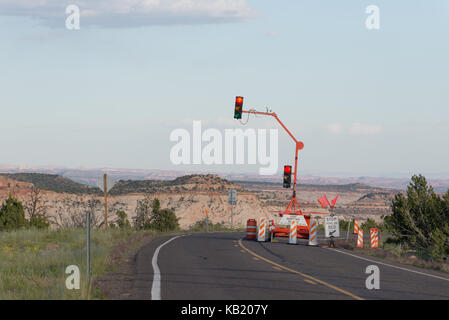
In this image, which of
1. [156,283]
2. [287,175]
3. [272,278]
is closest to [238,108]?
[287,175]

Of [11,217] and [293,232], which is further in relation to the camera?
[11,217]

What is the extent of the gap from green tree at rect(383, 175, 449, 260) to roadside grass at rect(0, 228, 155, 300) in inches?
467

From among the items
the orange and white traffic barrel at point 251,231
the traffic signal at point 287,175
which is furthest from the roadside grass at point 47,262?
the traffic signal at point 287,175

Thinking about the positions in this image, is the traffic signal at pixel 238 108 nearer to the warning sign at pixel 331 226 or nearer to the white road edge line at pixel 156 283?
the warning sign at pixel 331 226

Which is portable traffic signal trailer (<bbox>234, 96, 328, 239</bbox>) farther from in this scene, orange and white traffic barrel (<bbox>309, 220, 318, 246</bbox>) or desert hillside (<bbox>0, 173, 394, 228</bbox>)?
desert hillside (<bbox>0, 173, 394, 228</bbox>)

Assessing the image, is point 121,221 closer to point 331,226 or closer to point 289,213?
point 289,213

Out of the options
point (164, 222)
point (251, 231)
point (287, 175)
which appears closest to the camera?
point (287, 175)

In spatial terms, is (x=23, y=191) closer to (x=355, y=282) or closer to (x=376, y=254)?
(x=376, y=254)

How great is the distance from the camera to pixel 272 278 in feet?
50.7

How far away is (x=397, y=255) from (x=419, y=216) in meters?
4.25

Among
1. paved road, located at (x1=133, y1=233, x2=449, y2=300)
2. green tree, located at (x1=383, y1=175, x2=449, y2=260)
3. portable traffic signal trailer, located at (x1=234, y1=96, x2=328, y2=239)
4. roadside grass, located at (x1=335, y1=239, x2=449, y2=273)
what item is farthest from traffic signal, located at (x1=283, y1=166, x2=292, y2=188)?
paved road, located at (x1=133, y1=233, x2=449, y2=300)

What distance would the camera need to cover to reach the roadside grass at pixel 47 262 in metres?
12.2
